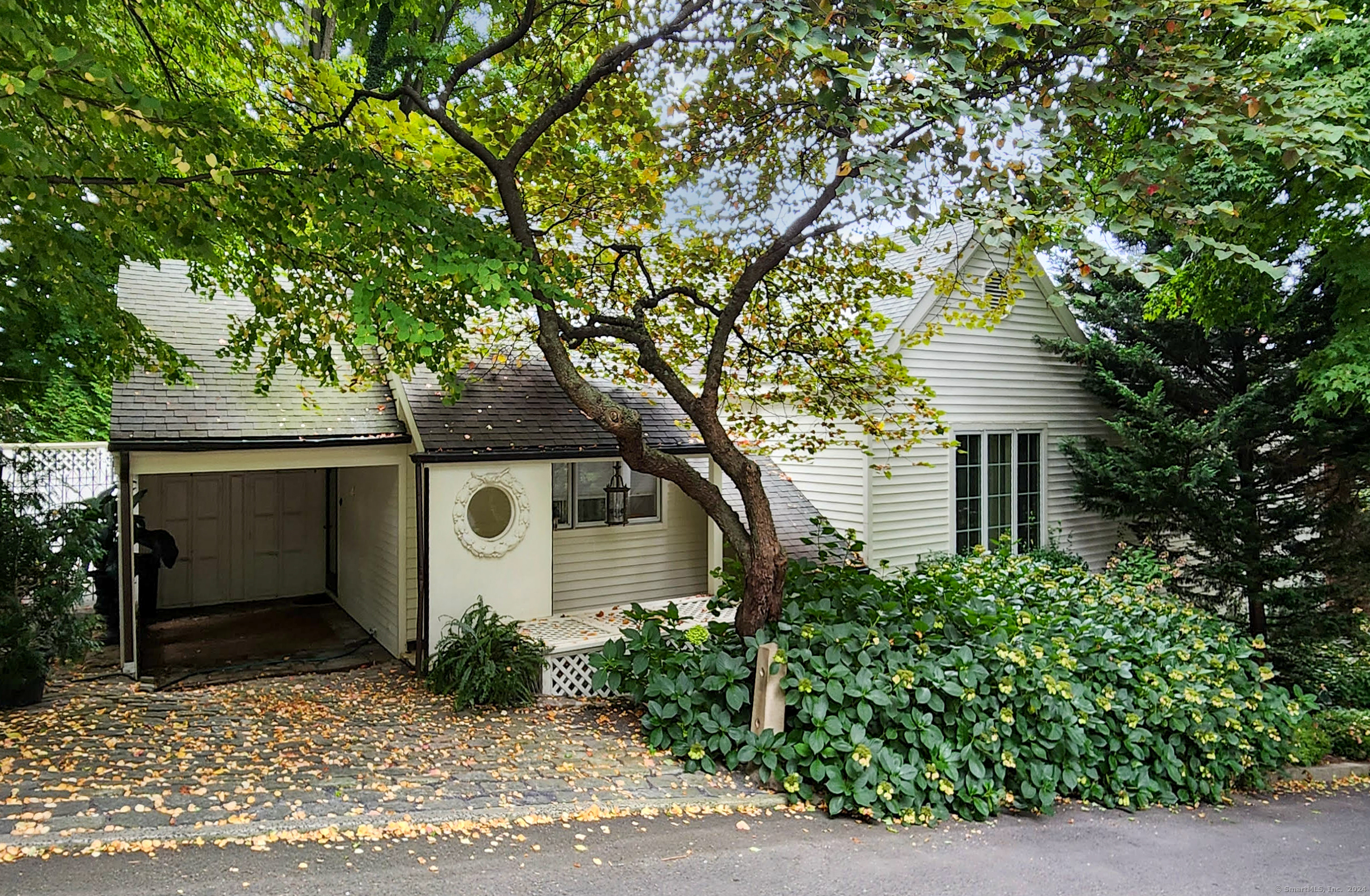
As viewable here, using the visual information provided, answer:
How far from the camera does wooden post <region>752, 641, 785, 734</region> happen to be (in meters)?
5.83

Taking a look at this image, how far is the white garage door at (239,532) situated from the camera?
36.1 ft

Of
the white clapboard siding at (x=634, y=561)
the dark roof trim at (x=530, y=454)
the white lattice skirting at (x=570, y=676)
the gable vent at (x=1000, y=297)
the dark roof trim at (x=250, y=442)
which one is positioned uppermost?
the gable vent at (x=1000, y=297)

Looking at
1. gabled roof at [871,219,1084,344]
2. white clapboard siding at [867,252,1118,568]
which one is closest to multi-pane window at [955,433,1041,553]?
white clapboard siding at [867,252,1118,568]

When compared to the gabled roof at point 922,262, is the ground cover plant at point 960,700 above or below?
below

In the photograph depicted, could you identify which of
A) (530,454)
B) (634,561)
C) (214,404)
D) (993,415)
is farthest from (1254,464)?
(214,404)

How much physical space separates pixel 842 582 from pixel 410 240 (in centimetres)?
485

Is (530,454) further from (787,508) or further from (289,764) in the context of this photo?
(787,508)

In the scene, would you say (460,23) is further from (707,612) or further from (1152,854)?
(1152,854)

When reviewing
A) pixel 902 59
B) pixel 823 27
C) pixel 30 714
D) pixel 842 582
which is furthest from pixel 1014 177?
pixel 30 714

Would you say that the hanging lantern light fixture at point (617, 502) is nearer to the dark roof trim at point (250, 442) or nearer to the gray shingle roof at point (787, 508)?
the gray shingle roof at point (787, 508)

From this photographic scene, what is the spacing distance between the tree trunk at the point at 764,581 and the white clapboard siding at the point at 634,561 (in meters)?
3.46

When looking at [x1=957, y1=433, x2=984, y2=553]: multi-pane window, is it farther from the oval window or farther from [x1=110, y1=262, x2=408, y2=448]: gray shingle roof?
[x1=110, y1=262, x2=408, y2=448]: gray shingle roof

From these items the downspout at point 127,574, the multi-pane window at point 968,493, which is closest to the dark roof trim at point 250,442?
the downspout at point 127,574

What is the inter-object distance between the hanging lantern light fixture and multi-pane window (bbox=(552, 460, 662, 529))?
51 millimetres
